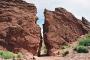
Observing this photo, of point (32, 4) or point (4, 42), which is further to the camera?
point (32, 4)

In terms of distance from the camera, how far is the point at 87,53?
3784 cm

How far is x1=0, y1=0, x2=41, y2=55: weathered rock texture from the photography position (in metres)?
35.2

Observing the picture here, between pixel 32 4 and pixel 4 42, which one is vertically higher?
pixel 32 4

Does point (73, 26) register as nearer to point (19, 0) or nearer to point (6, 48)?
point (19, 0)

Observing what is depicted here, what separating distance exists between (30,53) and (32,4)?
604 cm

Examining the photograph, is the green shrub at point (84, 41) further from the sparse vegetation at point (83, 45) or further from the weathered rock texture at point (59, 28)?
the weathered rock texture at point (59, 28)

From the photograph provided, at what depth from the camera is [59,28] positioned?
43719 millimetres

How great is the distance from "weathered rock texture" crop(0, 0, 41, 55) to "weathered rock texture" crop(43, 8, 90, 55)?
452cm

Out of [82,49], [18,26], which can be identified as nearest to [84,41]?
[82,49]

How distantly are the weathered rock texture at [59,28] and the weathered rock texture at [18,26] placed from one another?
14.8 ft

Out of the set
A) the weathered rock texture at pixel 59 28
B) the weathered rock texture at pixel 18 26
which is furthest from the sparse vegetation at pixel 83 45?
the weathered rock texture at pixel 18 26

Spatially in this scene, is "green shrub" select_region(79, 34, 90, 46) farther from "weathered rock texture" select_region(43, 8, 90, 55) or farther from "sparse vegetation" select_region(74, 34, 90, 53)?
"weathered rock texture" select_region(43, 8, 90, 55)

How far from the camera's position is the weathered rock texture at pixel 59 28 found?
42.9 metres

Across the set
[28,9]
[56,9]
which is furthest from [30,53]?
[56,9]
